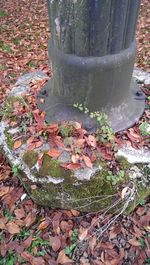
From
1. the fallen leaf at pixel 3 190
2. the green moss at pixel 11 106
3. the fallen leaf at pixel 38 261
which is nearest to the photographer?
the fallen leaf at pixel 38 261

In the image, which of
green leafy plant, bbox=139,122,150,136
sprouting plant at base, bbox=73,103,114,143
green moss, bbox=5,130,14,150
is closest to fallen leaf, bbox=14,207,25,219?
green moss, bbox=5,130,14,150

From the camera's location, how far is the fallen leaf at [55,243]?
2232 mm

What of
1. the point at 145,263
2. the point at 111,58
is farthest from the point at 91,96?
the point at 145,263

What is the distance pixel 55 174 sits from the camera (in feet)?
7.28

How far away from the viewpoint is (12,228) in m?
2.36

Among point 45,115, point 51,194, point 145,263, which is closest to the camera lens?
point 145,263

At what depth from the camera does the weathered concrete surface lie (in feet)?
7.23

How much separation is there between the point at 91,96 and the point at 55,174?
0.72m

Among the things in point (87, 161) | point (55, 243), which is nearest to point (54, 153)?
point (87, 161)

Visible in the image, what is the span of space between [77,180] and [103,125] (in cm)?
53

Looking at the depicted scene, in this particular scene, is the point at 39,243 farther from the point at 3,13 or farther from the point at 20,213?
the point at 3,13

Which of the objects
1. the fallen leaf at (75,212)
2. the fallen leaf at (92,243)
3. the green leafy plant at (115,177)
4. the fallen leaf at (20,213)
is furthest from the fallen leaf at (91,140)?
the fallen leaf at (20,213)

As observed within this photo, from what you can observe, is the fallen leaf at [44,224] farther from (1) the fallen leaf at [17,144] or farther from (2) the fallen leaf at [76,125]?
(2) the fallen leaf at [76,125]

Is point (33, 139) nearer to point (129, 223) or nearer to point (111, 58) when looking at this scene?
point (111, 58)
